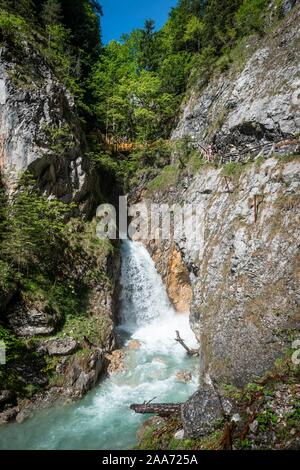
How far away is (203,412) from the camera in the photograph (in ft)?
22.1

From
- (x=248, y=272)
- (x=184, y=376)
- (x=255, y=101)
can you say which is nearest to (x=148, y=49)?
(x=255, y=101)

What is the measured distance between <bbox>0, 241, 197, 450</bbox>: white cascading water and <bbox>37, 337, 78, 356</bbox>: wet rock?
1.95 metres

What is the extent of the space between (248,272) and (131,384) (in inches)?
273

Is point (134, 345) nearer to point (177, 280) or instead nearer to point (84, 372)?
point (84, 372)

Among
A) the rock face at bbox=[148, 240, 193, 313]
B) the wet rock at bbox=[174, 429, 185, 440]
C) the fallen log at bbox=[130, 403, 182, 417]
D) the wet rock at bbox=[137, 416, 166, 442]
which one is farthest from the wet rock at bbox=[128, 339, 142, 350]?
the wet rock at bbox=[174, 429, 185, 440]

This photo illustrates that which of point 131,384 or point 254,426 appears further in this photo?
point 131,384

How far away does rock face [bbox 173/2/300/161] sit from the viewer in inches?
594

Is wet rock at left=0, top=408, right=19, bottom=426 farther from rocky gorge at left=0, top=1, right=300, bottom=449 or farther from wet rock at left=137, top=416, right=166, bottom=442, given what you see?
wet rock at left=137, top=416, right=166, bottom=442

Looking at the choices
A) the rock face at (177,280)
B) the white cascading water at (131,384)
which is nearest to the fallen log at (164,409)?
the white cascading water at (131,384)

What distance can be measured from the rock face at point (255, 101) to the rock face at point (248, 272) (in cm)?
242

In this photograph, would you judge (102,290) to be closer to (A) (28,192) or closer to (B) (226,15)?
(A) (28,192)
